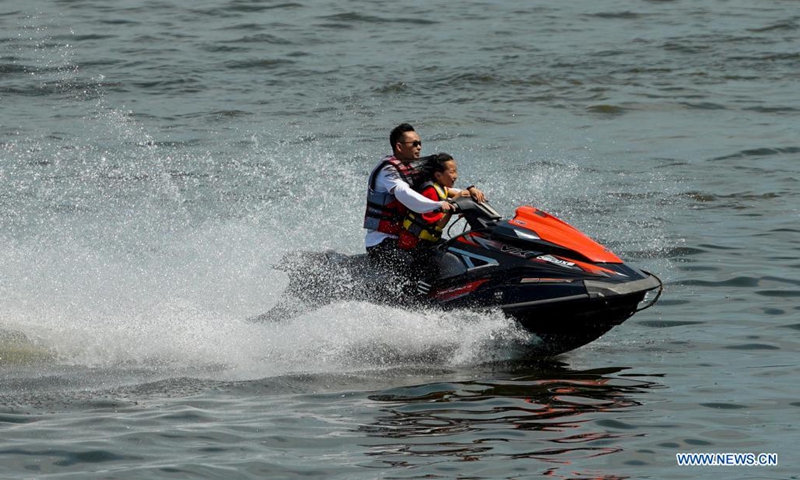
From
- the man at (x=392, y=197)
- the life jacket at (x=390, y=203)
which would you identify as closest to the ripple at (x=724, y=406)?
the man at (x=392, y=197)

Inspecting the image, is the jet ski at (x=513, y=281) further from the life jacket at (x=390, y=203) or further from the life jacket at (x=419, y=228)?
the life jacket at (x=390, y=203)

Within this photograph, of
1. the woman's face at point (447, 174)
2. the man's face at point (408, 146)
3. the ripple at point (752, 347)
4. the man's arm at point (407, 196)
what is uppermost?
the man's face at point (408, 146)

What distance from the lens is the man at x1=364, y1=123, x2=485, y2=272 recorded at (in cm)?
819

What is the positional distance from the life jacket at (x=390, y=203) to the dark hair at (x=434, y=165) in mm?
40

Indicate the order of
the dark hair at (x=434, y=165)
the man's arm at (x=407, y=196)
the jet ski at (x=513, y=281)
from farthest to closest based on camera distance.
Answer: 1. the dark hair at (x=434, y=165)
2. the man's arm at (x=407, y=196)
3. the jet ski at (x=513, y=281)

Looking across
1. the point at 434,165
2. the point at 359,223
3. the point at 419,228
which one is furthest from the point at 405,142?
the point at 359,223

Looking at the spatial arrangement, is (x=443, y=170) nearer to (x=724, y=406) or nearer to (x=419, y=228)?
(x=419, y=228)

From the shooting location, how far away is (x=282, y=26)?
Result: 23969 mm

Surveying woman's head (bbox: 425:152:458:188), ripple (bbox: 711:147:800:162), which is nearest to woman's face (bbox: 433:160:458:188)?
woman's head (bbox: 425:152:458:188)

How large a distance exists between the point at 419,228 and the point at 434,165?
1.42 ft

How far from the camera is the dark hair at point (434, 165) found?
8.16m

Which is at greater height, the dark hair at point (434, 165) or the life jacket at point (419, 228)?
the dark hair at point (434, 165)

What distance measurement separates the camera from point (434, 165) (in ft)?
27.0

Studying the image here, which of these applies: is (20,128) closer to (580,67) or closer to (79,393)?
(580,67)
